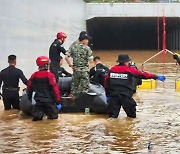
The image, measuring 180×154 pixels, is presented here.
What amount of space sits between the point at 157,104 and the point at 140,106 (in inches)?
19.8

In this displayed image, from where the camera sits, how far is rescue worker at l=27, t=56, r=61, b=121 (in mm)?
9859

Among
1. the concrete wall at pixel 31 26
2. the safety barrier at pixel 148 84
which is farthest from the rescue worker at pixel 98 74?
the safety barrier at pixel 148 84

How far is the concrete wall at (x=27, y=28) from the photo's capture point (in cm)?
1524

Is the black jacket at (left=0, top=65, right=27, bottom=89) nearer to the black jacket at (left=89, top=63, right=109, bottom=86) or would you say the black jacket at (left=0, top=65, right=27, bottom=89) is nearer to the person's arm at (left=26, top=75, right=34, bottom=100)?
the person's arm at (left=26, top=75, right=34, bottom=100)

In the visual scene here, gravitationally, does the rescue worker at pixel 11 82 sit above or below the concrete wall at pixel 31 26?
below

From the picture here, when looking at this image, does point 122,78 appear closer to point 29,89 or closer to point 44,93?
point 44,93

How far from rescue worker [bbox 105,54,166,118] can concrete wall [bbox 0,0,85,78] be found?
17.7 ft

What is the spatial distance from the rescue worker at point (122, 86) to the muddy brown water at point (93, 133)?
229 millimetres

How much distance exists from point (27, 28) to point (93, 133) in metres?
10.4

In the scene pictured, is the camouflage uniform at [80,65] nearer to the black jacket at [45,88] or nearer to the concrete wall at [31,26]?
the black jacket at [45,88]

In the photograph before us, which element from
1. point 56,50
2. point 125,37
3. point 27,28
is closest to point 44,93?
point 56,50

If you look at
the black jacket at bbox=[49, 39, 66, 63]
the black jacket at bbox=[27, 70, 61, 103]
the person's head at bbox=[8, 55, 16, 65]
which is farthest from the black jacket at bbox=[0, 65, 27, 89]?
the black jacket at bbox=[27, 70, 61, 103]

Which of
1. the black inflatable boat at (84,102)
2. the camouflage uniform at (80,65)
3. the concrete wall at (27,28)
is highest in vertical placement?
the concrete wall at (27,28)

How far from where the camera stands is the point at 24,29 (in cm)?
1773
